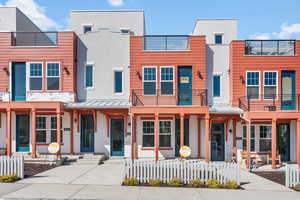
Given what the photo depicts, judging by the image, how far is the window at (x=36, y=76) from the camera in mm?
18281

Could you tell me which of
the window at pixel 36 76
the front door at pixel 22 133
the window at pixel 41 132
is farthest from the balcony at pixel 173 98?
the front door at pixel 22 133

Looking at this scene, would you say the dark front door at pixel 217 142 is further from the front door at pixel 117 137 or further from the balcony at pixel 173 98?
the front door at pixel 117 137

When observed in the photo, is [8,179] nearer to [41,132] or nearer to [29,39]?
[41,132]

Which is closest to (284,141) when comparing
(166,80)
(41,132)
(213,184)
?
(166,80)

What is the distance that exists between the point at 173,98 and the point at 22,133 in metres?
9.97

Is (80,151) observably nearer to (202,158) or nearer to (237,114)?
(202,158)

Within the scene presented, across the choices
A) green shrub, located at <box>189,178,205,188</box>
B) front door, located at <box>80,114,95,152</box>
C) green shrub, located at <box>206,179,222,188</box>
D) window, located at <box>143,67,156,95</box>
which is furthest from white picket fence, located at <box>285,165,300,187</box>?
front door, located at <box>80,114,95,152</box>

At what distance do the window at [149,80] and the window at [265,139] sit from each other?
7.26 metres

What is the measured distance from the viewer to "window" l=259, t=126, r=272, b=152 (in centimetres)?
1789

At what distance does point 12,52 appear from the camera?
1828cm

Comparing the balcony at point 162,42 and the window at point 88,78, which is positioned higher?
the balcony at point 162,42

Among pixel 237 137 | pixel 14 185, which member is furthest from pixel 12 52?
pixel 237 137

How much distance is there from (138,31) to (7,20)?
10.0 metres

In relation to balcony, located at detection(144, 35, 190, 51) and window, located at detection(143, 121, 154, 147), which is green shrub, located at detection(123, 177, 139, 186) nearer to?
window, located at detection(143, 121, 154, 147)
